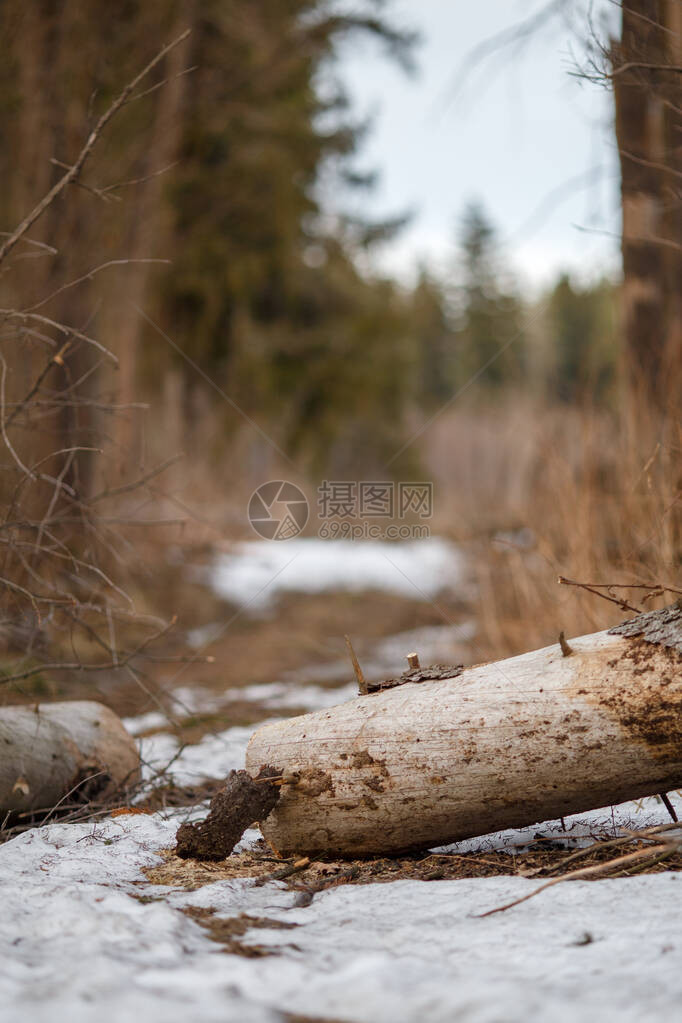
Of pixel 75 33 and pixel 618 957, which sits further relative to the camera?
pixel 75 33

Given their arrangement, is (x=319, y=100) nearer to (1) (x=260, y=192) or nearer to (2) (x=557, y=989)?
(1) (x=260, y=192)

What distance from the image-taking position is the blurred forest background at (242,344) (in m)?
3.32

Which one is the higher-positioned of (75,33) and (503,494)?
(75,33)

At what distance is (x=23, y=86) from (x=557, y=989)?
7.56m

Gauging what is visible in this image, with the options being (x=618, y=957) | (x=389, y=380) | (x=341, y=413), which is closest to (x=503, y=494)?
(x=618, y=957)

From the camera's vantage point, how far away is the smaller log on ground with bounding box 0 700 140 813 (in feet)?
8.97

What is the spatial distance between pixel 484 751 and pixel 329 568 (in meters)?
8.77

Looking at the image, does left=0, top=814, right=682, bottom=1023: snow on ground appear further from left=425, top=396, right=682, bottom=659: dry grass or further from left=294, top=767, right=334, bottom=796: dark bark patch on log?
left=425, top=396, right=682, bottom=659: dry grass

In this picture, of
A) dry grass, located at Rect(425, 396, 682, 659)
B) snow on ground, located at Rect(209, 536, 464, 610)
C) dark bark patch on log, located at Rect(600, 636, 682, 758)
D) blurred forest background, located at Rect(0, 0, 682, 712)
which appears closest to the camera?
dark bark patch on log, located at Rect(600, 636, 682, 758)

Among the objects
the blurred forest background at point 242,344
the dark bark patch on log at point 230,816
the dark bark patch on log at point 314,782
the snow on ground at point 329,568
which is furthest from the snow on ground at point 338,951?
the snow on ground at point 329,568

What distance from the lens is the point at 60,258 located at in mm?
6508

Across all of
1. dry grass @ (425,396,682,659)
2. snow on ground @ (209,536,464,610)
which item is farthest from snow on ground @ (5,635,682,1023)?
snow on ground @ (209,536,464,610)

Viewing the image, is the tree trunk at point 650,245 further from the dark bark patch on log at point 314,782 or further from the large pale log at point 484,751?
the dark bark patch on log at point 314,782

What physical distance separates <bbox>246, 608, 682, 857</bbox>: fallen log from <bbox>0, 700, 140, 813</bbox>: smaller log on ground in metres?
0.82
